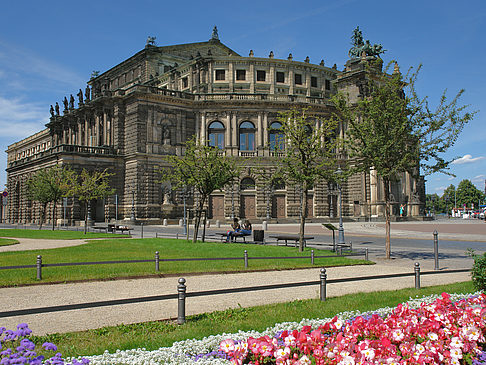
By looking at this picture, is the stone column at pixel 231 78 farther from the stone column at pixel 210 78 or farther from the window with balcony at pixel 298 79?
the window with balcony at pixel 298 79

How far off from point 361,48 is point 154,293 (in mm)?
62715

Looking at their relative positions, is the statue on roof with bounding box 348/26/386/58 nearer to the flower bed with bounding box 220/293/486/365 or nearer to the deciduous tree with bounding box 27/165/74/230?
the deciduous tree with bounding box 27/165/74/230

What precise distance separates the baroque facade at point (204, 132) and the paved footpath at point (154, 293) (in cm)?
3681

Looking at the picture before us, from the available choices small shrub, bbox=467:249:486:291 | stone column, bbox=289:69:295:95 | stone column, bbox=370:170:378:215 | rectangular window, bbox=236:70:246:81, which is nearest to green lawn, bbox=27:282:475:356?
small shrub, bbox=467:249:486:291

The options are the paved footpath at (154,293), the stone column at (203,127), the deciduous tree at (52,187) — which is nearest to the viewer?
the paved footpath at (154,293)

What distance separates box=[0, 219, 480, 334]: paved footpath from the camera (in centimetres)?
892

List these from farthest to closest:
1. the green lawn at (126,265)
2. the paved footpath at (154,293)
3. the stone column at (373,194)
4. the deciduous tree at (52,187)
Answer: the stone column at (373,194) < the deciduous tree at (52,187) < the green lawn at (126,265) < the paved footpath at (154,293)

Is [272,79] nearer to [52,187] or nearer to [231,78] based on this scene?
[231,78]

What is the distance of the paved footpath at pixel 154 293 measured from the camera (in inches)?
351

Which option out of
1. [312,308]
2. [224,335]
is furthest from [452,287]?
[224,335]

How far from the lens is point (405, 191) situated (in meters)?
64.9

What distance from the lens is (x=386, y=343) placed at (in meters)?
5.82

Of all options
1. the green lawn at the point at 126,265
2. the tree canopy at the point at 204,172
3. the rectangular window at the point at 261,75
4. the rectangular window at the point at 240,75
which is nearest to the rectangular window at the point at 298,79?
the rectangular window at the point at 261,75

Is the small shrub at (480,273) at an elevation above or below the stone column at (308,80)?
below
